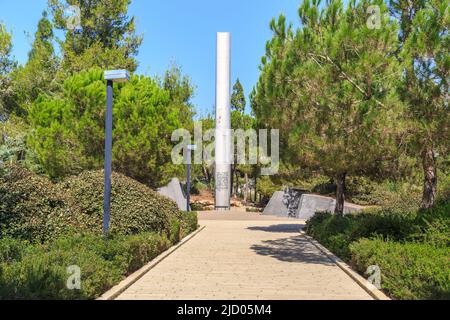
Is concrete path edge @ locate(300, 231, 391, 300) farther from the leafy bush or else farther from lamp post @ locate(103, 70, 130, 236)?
lamp post @ locate(103, 70, 130, 236)

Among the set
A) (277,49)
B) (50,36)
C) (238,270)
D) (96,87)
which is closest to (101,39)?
(50,36)

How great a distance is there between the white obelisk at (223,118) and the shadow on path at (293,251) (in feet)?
63.1

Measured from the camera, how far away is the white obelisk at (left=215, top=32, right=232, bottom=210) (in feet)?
119

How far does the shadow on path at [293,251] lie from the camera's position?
40.4ft

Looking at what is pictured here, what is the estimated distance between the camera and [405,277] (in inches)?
303

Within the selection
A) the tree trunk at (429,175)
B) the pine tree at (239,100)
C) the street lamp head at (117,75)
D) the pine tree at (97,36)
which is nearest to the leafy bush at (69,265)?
the street lamp head at (117,75)

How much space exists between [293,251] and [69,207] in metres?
6.98

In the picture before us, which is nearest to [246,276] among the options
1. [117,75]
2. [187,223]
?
[117,75]

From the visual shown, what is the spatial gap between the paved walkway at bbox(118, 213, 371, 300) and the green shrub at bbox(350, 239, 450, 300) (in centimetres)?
59

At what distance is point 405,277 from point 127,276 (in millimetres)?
5439

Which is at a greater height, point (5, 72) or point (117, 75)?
point (5, 72)

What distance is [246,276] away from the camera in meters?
9.71

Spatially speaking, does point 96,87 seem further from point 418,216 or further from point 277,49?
point 418,216

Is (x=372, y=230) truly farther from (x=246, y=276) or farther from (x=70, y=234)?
(x=70, y=234)
